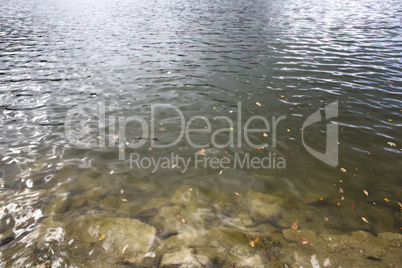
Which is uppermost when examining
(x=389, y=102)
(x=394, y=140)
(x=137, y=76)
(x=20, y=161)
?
(x=137, y=76)

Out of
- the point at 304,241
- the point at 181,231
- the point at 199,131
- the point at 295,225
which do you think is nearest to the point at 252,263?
the point at 304,241

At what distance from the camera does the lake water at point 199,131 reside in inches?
208

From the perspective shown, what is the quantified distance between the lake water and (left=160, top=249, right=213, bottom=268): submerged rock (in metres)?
1.54

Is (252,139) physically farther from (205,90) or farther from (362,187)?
(205,90)

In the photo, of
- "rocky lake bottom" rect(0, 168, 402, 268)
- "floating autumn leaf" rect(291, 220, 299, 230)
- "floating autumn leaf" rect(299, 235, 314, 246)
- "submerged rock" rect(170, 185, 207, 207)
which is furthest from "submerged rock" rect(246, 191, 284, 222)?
"submerged rock" rect(170, 185, 207, 207)

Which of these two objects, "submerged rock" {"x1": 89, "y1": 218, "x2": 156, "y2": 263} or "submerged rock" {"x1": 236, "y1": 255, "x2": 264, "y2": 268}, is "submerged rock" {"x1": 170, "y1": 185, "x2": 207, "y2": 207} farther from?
"submerged rock" {"x1": 236, "y1": 255, "x2": 264, "y2": 268}

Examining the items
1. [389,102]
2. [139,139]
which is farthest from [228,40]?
[139,139]

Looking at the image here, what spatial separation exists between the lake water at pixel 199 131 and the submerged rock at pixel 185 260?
1.54m

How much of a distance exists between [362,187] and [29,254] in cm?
774

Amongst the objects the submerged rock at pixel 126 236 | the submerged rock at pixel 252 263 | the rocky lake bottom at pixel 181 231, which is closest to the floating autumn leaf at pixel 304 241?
the rocky lake bottom at pixel 181 231

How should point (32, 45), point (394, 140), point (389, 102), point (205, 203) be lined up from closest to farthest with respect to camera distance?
point (205, 203) < point (394, 140) < point (389, 102) < point (32, 45)

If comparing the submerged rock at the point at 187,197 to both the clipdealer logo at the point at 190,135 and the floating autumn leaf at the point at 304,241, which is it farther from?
the floating autumn leaf at the point at 304,241

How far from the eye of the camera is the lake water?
5.29 m

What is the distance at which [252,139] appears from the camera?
7469 mm
